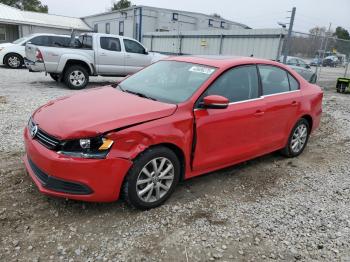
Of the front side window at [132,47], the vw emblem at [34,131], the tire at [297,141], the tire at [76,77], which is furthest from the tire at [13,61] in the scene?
the tire at [297,141]

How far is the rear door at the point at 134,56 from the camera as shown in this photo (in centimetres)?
1194

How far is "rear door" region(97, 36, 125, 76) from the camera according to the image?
36.9 feet

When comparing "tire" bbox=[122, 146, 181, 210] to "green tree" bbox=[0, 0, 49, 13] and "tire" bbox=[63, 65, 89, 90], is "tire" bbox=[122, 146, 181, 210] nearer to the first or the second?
"tire" bbox=[63, 65, 89, 90]

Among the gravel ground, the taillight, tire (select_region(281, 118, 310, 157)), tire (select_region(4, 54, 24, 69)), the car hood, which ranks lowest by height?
tire (select_region(4, 54, 24, 69))

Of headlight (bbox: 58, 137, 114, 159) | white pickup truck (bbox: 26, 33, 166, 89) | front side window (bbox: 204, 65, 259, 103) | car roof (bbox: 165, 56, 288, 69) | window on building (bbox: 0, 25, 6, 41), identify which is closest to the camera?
headlight (bbox: 58, 137, 114, 159)

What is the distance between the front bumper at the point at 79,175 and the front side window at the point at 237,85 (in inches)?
56.4

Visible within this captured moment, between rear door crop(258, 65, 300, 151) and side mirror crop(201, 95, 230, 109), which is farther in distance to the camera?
rear door crop(258, 65, 300, 151)

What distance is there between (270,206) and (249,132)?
989mm

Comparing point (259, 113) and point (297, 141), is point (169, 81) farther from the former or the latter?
point (297, 141)

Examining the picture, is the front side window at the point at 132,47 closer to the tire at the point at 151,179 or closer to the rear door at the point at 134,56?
the rear door at the point at 134,56

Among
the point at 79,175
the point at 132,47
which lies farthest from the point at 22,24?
the point at 79,175

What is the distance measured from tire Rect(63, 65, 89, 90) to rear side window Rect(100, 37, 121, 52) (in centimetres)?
121


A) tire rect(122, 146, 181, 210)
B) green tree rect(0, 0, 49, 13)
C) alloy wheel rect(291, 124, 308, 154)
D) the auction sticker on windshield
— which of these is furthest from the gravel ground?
green tree rect(0, 0, 49, 13)

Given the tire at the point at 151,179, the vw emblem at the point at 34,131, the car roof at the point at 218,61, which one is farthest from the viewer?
the car roof at the point at 218,61
